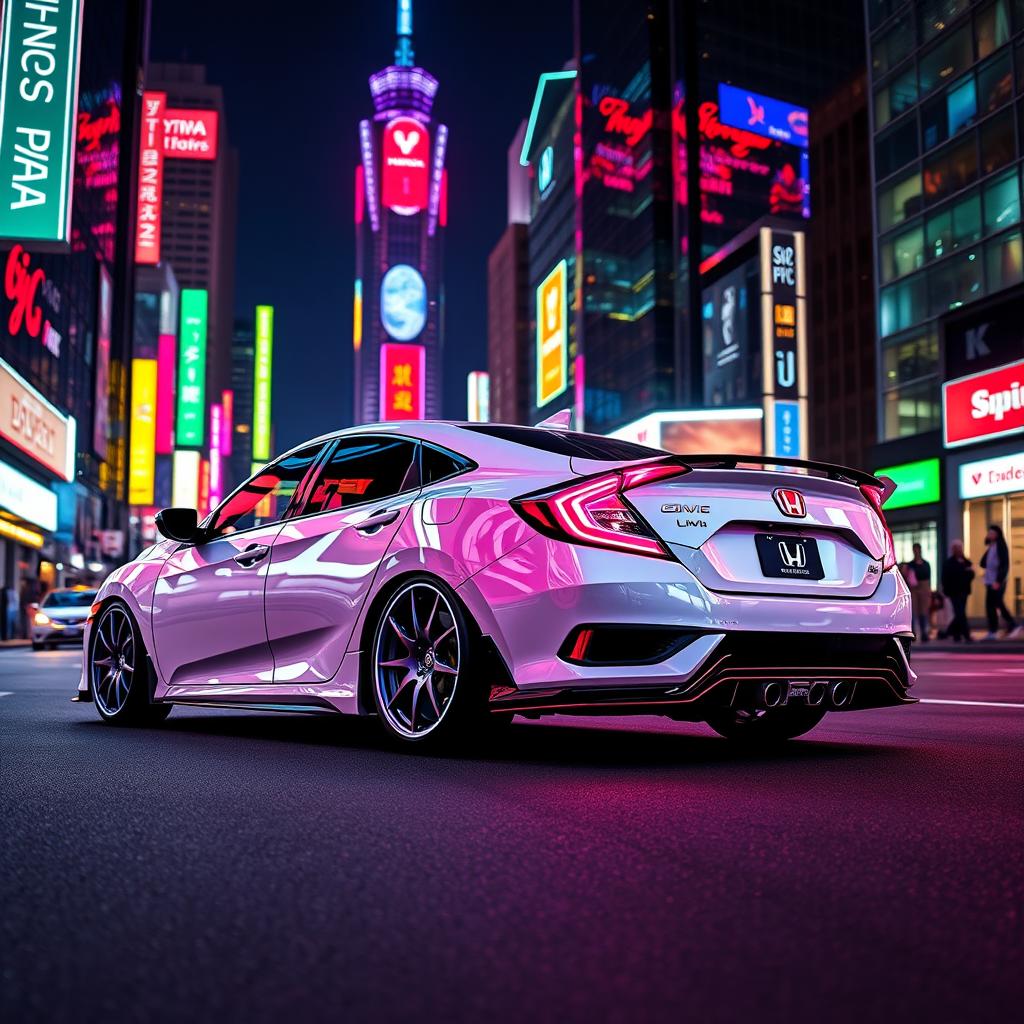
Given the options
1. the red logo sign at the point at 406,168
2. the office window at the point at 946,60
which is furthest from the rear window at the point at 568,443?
the red logo sign at the point at 406,168

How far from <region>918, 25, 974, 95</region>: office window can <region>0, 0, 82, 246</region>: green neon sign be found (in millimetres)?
22852

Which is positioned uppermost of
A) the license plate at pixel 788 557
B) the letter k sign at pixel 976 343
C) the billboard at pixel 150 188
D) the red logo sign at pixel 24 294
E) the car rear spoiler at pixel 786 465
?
the billboard at pixel 150 188

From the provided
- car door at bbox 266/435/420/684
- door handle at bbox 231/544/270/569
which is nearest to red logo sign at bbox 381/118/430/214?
door handle at bbox 231/544/270/569

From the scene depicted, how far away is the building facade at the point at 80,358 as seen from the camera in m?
43.9

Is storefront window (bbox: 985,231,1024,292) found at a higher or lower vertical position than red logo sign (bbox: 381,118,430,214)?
lower

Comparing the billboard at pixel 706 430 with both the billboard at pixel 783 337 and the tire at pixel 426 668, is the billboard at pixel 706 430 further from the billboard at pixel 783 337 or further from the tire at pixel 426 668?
the tire at pixel 426 668

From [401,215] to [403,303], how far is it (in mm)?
34591

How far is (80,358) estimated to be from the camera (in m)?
58.2

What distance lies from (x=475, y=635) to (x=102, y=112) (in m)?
60.1

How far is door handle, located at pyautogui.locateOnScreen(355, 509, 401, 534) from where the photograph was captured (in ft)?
18.7

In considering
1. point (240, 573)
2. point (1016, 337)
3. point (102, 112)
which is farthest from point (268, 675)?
point (102, 112)

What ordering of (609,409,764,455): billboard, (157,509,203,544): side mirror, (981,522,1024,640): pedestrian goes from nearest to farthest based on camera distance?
(157,509,203,544): side mirror
(981,522,1024,640): pedestrian
(609,409,764,455): billboard

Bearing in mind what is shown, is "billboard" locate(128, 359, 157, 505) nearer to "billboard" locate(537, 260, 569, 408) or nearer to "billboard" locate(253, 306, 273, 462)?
"billboard" locate(537, 260, 569, 408)

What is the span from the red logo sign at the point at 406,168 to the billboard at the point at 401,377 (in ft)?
102
